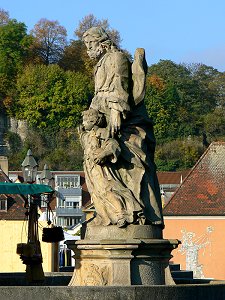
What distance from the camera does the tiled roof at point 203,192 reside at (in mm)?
70250

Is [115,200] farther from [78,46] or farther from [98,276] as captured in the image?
[78,46]

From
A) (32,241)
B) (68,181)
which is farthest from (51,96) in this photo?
(32,241)

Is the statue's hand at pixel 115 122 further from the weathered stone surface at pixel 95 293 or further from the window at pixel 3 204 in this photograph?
the window at pixel 3 204

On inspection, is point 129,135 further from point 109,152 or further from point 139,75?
point 139,75

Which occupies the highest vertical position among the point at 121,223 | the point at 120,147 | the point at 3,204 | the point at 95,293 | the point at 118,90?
the point at 118,90

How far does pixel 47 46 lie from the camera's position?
166375 mm

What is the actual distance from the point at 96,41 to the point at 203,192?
51.8 metres

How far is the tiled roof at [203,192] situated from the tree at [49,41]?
299ft

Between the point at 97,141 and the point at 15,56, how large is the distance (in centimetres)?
14056

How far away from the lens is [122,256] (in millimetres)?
18094

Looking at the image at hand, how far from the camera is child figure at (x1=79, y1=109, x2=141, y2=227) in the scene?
1856 centimetres

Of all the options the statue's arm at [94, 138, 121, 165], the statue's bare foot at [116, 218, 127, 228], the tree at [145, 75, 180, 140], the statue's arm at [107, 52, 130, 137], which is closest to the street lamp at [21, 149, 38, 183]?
the statue's arm at [107, 52, 130, 137]

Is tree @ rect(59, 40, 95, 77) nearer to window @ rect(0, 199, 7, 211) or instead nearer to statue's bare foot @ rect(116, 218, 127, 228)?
window @ rect(0, 199, 7, 211)

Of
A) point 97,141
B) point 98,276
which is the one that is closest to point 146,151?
point 97,141
